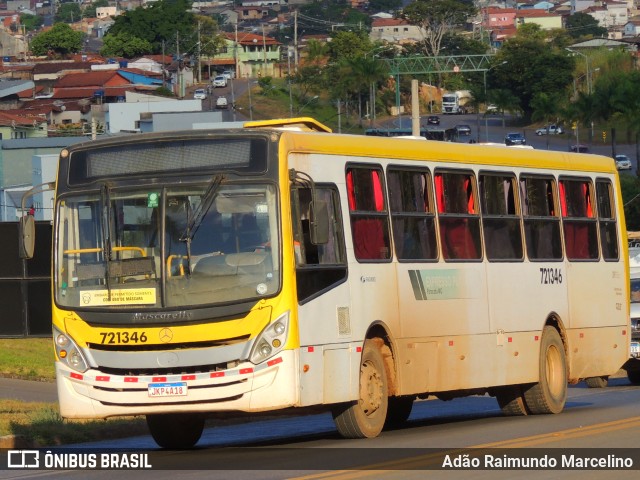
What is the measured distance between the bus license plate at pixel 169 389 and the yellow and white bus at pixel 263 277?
10mm

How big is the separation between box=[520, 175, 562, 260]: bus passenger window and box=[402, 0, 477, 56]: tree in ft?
548

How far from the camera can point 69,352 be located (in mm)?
14914

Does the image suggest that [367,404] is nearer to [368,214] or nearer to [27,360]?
[368,214]

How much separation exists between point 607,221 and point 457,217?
441cm

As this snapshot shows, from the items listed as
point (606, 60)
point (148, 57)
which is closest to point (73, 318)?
point (606, 60)

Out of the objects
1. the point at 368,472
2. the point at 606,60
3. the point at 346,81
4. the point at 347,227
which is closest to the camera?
the point at 368,472

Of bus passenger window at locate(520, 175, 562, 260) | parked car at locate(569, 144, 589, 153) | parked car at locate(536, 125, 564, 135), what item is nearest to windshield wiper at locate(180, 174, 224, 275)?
bus passenger window at locate(520, 175, 562, 260)

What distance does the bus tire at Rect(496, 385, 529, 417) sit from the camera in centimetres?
1961

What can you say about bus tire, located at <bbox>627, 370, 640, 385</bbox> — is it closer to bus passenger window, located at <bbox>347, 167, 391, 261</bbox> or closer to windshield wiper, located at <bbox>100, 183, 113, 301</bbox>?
bus passenger window, located at <bbox>347, 167, 391, 261</bbox>

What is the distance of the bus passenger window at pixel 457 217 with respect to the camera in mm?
17547

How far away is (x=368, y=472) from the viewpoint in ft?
41.8

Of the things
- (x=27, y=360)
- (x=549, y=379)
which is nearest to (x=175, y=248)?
(x=549, y=379)

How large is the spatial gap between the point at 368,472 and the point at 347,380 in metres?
2.54

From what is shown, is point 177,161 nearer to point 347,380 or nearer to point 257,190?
point 257,190
